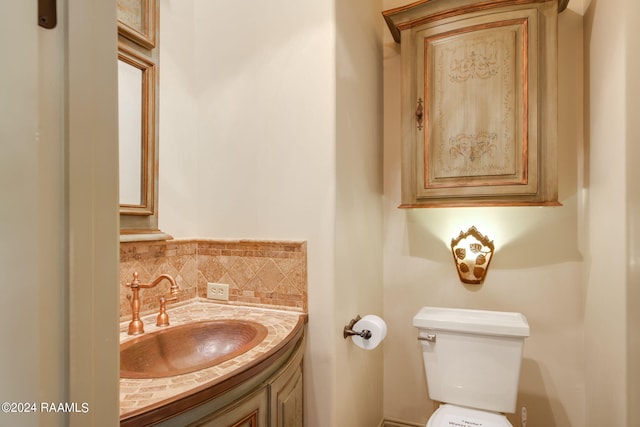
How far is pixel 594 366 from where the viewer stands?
1.54m

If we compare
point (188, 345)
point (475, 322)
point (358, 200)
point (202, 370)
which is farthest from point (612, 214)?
point (188, 345)

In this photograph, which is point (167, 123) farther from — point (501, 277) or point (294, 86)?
point (501, 277)

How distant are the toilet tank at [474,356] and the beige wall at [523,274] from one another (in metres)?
0.23

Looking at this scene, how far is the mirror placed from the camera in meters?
1.29

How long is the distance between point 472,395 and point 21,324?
A: 169 centimetres

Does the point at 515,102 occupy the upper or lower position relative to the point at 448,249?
upper

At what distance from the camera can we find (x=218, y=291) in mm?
1552

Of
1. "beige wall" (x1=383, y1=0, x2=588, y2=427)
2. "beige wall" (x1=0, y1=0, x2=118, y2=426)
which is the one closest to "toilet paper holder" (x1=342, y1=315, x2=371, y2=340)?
"beige wall" (x1=383, y1=0, x2=588, y2=427)

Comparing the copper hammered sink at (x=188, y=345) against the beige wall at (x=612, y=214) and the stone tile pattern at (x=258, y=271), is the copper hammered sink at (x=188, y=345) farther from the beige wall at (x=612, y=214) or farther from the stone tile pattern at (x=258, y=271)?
the beige wall at (x=612, y=214)

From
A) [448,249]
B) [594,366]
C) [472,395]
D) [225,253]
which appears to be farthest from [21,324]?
[594,366]

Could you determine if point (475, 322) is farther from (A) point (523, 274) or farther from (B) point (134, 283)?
(B) point (134, 283)

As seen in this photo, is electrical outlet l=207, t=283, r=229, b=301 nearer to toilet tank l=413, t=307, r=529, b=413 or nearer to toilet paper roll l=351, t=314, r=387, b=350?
toilet paper roll l=351, t=314, r=387, b=350

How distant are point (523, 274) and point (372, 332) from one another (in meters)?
0.90

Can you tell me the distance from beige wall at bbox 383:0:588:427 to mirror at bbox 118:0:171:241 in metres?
1.26
